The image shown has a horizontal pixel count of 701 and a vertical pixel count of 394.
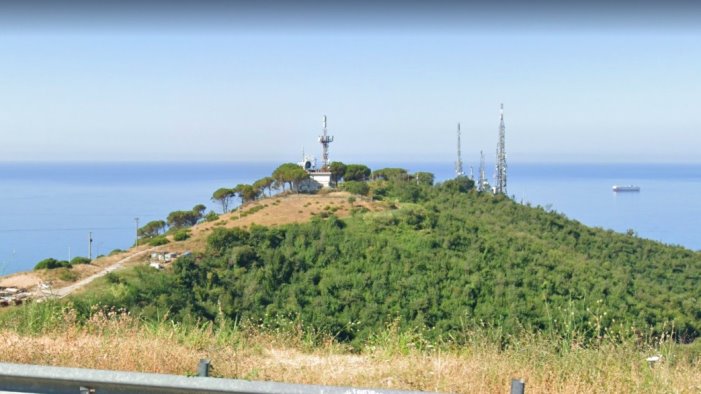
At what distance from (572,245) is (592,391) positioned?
3848cm

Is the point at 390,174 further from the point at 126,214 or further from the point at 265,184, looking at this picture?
the point at 126,214

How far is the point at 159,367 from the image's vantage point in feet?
12.8

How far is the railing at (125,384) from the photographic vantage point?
9.43 ft

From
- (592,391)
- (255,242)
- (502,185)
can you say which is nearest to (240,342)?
(592,391)

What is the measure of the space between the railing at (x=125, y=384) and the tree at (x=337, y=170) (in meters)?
37.6

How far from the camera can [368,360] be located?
171 inches

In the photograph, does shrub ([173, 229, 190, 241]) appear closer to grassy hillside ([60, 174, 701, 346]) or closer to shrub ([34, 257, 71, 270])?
grassy hillside ([60, 174, 701, 346])

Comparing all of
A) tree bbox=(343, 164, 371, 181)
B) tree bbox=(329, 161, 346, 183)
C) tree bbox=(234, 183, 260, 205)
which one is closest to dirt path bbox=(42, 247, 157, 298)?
tree bbox=(234, 183, 260, 205)

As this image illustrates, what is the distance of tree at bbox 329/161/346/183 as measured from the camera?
40.9m

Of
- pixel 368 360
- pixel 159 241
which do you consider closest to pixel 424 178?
pixel 159 241

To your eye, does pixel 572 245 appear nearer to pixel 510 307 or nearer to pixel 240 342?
pixel 510 307

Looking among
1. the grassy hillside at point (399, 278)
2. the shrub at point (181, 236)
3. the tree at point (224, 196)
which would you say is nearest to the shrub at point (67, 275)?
the grassy hillside at point (399, 278)

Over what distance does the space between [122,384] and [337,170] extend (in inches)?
1519

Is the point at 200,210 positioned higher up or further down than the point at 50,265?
higher up
